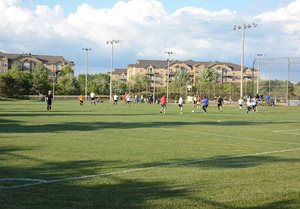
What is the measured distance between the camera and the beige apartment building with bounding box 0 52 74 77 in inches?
5837

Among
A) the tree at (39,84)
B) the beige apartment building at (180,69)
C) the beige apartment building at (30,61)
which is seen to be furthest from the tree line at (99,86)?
the beige apartment building at (180,69)

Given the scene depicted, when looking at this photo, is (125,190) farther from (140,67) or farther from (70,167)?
(140,67)

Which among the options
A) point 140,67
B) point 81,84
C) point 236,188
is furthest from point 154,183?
point 140,67

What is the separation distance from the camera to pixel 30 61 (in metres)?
155

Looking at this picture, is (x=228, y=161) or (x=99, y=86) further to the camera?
(x=99, y=86)

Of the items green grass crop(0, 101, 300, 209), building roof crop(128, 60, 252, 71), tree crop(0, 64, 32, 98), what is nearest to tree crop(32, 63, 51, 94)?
tree crop(0, 64, 32, 98)

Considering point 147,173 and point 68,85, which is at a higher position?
point 68,85

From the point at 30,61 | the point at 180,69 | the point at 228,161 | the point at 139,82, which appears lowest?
the point at 228,161

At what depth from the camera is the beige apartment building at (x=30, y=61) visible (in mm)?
148250

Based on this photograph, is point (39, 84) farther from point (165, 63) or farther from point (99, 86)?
point (165, 63)

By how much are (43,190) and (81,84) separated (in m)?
125

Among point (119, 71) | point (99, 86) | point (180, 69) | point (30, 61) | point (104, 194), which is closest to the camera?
point (104, 194)

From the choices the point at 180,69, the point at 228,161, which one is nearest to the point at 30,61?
the point at 180,69

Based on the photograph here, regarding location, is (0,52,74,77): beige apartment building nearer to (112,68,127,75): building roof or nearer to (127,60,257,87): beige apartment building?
(112,68,127,75): building roof
